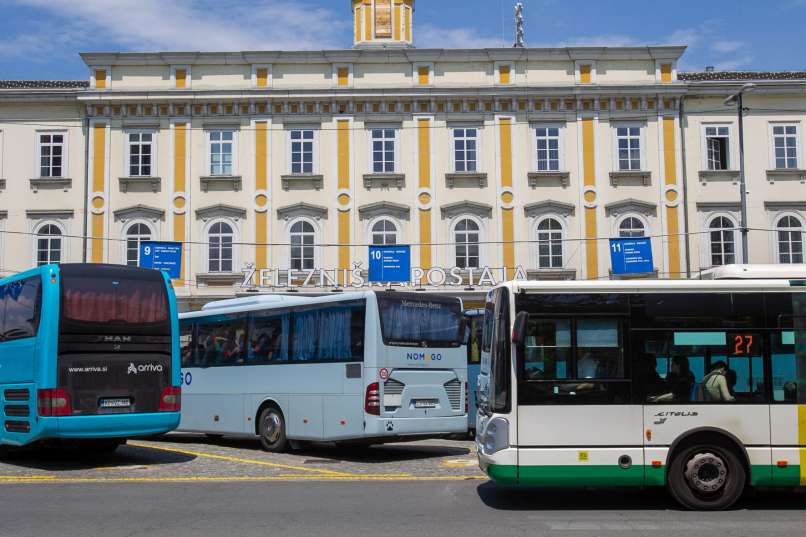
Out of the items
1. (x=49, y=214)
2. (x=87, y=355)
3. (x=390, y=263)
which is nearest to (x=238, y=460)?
(x=87, y=355)

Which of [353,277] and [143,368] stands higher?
[353,277]

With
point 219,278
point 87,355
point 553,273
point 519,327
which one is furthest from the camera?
point 219,278

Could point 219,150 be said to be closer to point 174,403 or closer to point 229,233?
point 229,233

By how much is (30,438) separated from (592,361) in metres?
8.83

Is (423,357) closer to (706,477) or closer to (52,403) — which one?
(52,403)

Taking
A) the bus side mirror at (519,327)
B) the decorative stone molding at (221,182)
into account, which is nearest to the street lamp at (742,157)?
the decorative stone molding at (221,182)

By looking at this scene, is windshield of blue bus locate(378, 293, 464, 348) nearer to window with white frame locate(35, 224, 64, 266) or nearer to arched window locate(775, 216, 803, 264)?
arched window locate(775, 216, 803, 264)

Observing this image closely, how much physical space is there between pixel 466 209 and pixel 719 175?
30.5 feet

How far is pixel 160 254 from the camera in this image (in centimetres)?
3191

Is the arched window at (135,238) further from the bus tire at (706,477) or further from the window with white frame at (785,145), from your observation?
the bus tire at (706,477)

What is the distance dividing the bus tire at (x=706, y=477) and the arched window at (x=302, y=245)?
1011 inches

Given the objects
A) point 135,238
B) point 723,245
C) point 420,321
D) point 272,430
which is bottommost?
point 272,430

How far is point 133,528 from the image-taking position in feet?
33.1

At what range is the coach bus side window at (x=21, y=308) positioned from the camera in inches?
600
